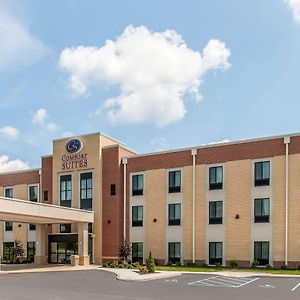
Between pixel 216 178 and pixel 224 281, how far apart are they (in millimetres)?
13198

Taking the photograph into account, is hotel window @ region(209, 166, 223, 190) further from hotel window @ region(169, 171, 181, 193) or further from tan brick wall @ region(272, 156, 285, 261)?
tan brick wall @ region(272, 156, 285, 261)

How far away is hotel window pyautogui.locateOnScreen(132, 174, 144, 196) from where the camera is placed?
135 feet

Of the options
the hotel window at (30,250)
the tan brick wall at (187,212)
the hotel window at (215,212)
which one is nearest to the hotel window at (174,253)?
the tan brick wall at (187,212)

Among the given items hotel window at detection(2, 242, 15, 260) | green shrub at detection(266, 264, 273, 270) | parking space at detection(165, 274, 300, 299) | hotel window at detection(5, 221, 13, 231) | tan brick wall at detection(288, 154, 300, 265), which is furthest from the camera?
hotel window at detection(5, 221, 13, 231)

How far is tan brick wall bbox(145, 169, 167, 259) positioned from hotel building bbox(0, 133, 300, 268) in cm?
9

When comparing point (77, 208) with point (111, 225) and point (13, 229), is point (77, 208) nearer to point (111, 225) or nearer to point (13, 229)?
point (111, 225)

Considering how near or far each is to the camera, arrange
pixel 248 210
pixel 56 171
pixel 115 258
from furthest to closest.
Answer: pixel 56 171
pixel 115 258
pixel 248 210

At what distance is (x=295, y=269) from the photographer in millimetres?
33094

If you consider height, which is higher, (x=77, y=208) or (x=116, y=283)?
(x=77, y=208)

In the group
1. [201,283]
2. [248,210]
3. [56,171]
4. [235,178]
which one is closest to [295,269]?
[248,210]

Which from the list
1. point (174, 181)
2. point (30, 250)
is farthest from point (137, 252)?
point (30, 250)

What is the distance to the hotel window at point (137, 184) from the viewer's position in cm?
4103

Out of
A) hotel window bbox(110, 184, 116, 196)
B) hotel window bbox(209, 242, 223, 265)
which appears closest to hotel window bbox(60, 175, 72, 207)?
hotel window bbox(110, 184, 116, 196)

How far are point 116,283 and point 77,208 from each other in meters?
18.9
